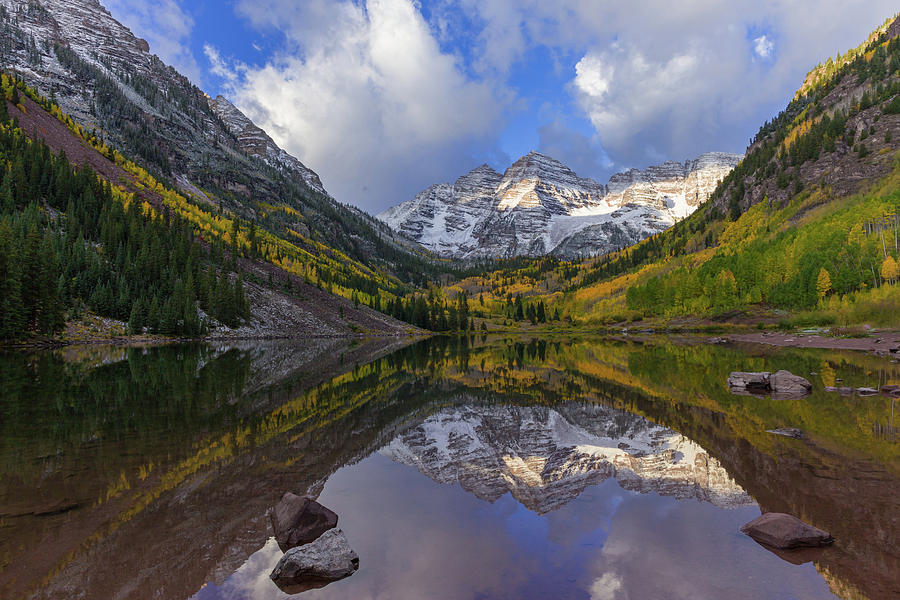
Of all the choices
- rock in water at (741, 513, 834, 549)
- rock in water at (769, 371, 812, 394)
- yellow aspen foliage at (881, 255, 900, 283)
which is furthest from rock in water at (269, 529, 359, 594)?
yellow aspen foliage at (881, 255, 900, 283)

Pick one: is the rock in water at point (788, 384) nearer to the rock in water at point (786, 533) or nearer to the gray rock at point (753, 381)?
the gray rock at point (753, 381)

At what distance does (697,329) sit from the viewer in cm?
10475

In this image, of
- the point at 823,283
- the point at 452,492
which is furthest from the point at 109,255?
the point at 823,283

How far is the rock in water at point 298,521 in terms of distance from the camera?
876 cm

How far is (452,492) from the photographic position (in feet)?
40.5

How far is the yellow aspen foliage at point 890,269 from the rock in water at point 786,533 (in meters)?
86.3

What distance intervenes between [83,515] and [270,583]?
488cm

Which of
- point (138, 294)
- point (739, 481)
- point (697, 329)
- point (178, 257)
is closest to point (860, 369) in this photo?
point (739, 481)

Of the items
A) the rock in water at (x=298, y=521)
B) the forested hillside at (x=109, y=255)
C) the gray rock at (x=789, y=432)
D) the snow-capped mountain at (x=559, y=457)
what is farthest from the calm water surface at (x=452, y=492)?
the forested hillside at (x=109, y=255)

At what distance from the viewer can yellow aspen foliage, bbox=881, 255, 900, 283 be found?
6888 cm

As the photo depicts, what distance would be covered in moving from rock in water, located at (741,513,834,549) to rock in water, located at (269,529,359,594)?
7.57 m

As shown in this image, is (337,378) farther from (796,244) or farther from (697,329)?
(796,244)

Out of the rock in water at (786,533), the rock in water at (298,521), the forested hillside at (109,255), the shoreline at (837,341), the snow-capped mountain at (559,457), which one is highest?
the forested hillside at (109,255)

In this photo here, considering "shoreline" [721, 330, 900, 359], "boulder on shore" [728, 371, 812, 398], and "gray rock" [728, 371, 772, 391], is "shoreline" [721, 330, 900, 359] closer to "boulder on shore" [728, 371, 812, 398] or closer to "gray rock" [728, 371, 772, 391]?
"boulder on shore" [728, 371, 812, 398]
